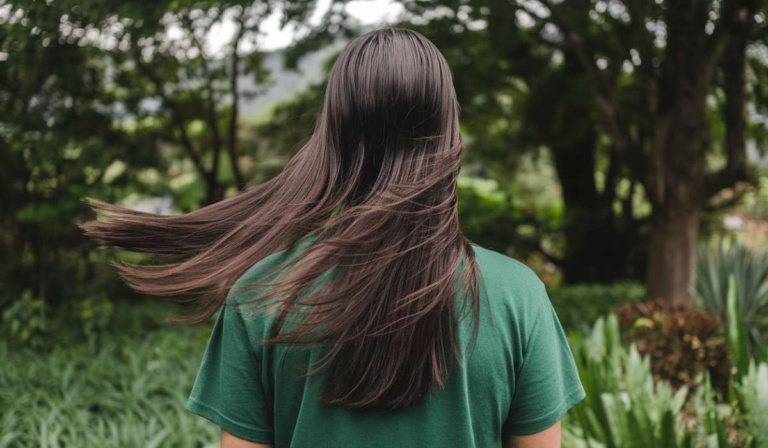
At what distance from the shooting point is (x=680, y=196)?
6.55m

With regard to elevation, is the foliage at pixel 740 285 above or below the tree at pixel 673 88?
below

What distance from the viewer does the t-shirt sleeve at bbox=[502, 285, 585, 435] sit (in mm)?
1378

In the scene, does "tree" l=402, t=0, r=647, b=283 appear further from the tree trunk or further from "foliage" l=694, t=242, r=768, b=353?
"foliage" l=694, t=242, r=768, b=353

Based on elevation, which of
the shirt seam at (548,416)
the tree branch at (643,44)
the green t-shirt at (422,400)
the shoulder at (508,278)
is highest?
the tree branch at (643,44)

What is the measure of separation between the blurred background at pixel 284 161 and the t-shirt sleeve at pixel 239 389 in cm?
69

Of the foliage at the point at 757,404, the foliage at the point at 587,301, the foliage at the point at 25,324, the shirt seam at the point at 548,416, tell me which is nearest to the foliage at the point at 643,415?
the foliage at the point at 757,404

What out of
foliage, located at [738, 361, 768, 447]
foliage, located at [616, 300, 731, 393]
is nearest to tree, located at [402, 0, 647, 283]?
foliage, located at [616, 300, 731, 393]

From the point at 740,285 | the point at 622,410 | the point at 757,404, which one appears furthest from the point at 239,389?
the point at 740,285

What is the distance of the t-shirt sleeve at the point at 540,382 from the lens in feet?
4.52

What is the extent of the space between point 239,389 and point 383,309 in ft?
1.02

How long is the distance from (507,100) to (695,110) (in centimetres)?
625

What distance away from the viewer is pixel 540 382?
1.39 metres

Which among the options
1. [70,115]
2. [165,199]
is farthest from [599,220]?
[70,115]

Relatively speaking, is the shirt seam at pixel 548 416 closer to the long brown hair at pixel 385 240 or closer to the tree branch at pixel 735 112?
the long brown hair at pixel 385 240
